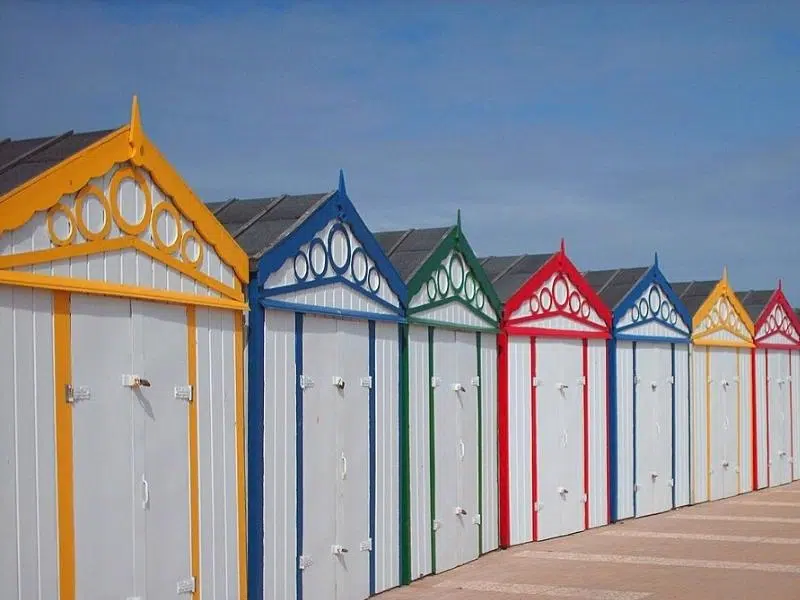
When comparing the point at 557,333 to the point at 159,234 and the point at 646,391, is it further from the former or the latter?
the point at 159,234

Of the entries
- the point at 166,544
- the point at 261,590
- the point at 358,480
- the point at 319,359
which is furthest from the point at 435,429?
the point at 166,544

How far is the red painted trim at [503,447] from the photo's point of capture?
1345 cm

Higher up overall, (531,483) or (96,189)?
(96,189)

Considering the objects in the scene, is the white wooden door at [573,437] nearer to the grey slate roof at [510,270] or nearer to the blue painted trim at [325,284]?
the grey slate roof at [510,270]

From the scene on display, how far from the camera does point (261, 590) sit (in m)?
8.61

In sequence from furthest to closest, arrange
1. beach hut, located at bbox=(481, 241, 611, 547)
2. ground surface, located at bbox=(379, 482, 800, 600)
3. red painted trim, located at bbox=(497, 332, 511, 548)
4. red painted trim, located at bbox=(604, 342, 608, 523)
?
red painted trim, located at bbox=(604, 342, 608, 523), beach hut, located at bbox=(481, 241, 611, 547), red painted trim, located at bbox=(497, 332, 511, 548), ground surface, located at bbox=(379, 482, 800, 600)

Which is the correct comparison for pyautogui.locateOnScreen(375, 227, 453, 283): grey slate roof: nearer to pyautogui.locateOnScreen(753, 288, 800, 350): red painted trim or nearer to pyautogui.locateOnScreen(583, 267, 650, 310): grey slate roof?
pyautogui.locateOnScreen(583, 267, 650, 310): grey slate roof

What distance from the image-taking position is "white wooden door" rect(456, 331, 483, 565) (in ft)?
40.9

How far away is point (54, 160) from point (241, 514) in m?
3.12

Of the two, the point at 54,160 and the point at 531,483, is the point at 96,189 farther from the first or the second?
the point at 531,483

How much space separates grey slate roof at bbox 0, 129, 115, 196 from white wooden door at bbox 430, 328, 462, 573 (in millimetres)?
5384

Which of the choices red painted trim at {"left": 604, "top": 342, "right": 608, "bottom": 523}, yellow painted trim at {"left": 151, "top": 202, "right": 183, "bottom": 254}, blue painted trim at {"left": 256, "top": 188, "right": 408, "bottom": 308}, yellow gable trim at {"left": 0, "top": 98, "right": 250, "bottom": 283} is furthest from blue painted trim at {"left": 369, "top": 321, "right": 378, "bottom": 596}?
red painted trim at {"left": 604, "top": 342, "right": 608, "bottom": 523}

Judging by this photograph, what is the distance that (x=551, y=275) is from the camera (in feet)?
48.6

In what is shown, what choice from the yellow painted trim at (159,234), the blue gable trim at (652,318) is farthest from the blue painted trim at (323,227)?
the blue gable trim at (652,318)
